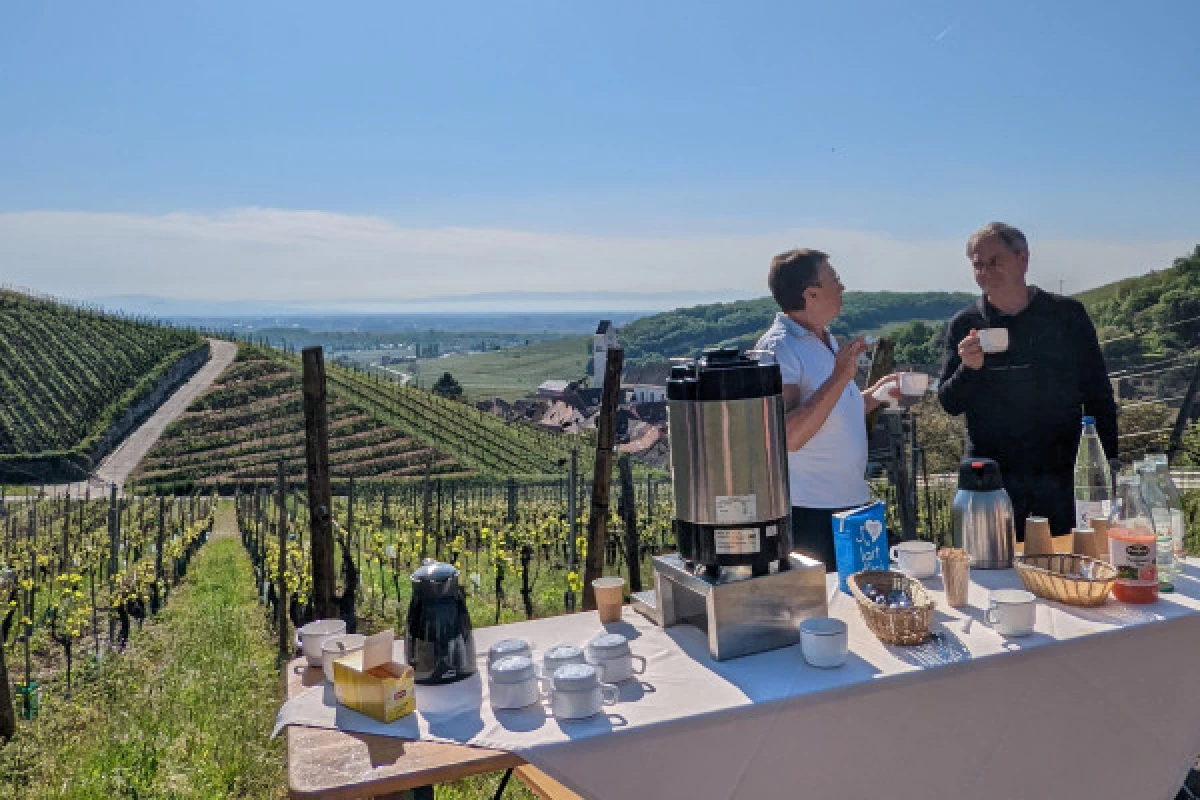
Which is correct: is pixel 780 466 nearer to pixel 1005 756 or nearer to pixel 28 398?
pixel 1005 756

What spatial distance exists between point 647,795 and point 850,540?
33.8 inches

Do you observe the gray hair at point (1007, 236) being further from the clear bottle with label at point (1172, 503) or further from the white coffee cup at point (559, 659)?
the white coffee cup at point (559, 659)

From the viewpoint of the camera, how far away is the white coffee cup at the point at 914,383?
6.96 ft

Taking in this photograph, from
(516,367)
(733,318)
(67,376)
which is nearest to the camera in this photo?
(67,376)

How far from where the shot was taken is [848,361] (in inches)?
82.7

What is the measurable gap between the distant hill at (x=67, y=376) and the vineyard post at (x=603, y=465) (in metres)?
37.2

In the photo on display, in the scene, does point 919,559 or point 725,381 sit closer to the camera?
point 725,381

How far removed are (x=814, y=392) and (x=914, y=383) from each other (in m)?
0.25

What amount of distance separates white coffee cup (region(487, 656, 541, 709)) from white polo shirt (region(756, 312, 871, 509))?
3.76 feet

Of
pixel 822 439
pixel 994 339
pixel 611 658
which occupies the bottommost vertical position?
pixel 611 658

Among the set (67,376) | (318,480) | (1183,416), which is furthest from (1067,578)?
(67,376)

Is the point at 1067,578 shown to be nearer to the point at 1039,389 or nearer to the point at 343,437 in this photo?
the point at 1039,389

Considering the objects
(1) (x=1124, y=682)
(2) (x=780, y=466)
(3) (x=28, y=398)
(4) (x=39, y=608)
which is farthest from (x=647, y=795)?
(3) (x=28, y=398)

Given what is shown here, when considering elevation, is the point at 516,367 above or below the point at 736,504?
below
